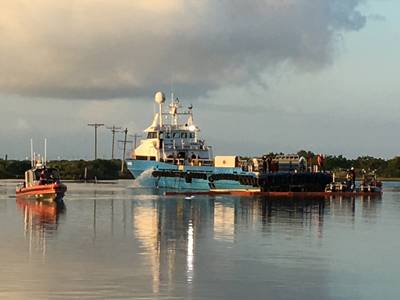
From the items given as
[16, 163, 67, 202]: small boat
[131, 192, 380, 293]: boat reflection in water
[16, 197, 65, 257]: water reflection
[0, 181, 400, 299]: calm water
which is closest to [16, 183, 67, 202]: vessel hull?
[16, 163, 67, 202]: small boat

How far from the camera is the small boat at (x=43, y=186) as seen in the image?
54.4m

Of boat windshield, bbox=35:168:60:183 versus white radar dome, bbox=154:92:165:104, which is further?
white radar dome, bbox=154:92:165:104

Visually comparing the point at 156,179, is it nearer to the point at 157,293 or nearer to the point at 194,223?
the point at 194,223

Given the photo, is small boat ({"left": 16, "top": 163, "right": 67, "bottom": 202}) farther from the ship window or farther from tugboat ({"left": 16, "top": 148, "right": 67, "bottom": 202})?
the ship window

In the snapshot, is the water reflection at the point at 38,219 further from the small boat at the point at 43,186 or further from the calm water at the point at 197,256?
the small boat at the point at 43,186

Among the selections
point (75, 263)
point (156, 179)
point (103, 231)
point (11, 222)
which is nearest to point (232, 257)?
point (75, 263)

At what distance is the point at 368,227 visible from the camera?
37719 millimetres

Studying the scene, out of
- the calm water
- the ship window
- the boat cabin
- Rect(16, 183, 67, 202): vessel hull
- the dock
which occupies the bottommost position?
the calm water

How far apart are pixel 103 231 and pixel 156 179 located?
163 ft

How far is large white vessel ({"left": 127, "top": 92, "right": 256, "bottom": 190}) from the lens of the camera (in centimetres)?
7800

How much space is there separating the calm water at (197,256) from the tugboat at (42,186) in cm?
1042

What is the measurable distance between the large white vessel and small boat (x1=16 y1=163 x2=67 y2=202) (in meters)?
20.4

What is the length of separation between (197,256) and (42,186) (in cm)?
3297

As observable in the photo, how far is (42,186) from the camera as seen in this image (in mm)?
56000
